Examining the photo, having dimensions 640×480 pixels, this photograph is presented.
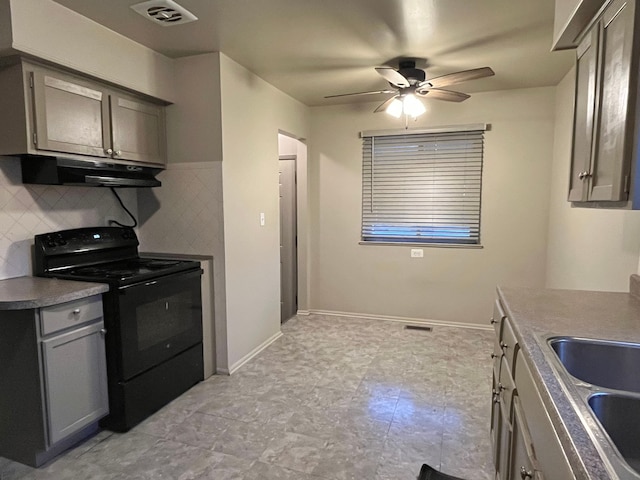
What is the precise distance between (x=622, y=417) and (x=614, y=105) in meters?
1.05

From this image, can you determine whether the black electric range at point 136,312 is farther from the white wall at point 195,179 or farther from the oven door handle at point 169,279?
the white wall at point 195,179

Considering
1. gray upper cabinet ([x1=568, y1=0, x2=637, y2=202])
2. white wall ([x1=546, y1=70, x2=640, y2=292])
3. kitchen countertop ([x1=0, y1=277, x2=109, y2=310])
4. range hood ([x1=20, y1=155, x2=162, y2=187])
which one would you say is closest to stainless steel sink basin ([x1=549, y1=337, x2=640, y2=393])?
gray upper cabinet ([x1=568, y1=0, x2=637, y2=202])

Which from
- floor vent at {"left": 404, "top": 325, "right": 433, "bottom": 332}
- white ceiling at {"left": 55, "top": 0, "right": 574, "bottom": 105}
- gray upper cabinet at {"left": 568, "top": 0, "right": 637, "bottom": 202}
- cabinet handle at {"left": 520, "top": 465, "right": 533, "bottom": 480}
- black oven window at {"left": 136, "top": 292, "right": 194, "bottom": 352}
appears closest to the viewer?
cabinet handle at {"left": 520, "top": 465, "right": 533, "bottom": 480}

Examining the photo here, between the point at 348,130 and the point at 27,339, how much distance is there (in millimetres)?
3657

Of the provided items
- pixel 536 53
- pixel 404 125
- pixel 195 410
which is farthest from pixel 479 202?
pixel 195 410

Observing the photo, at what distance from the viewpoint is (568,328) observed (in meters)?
1.54

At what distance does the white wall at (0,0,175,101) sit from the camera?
2.11 meters

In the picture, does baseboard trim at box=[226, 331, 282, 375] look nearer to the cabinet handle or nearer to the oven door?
the oven door

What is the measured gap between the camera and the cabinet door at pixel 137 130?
2797 mm

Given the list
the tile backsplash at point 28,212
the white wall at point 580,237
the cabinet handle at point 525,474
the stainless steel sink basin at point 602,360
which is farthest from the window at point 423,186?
the cabinet handle at point 525,474

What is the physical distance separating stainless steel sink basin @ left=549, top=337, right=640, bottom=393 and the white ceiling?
196 cm

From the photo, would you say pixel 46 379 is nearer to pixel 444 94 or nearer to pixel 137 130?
pixel 137 130

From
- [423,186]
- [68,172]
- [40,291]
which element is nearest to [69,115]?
[68,172]

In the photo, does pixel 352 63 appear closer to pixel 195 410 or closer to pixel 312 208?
pixel 312 208
